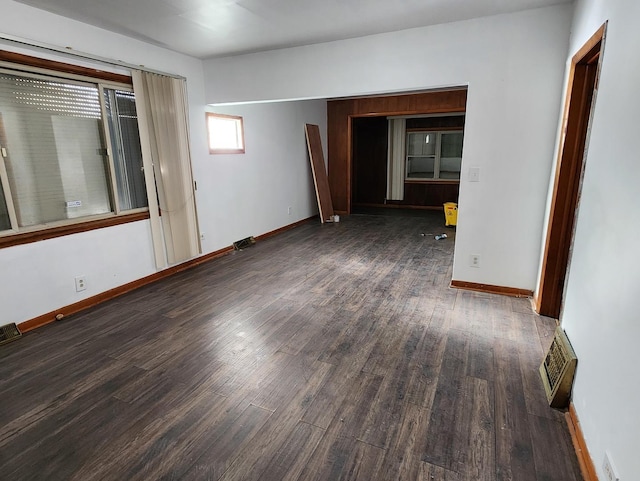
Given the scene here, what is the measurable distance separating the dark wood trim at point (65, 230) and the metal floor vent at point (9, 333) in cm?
64

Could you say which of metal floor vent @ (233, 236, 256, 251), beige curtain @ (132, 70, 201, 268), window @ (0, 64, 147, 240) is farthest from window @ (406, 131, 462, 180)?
window @ (0, 64, 147, 240)

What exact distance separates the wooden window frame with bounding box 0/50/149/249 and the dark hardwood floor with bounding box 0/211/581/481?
0.78 m

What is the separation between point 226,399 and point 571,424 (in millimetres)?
1875

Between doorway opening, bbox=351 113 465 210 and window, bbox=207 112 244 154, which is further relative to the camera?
doorway opening, bbox=351 113 465 210

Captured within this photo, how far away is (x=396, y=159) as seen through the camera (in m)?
8.89

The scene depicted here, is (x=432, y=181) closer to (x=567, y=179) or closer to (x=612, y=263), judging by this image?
(x=567, y=179)

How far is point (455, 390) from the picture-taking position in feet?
6.84

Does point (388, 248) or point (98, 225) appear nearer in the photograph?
point (98, 225)

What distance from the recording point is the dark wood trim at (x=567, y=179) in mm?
2525

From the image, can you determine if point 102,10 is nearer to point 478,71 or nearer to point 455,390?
point 478,71

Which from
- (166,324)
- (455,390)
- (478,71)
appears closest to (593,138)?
(478,71)

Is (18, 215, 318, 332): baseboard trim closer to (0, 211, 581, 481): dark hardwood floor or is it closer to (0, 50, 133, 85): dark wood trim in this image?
(0, 211, 581, 481): dark hardwood floor

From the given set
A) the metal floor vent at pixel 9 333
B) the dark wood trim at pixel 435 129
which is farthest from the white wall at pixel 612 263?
the dark wood trim at pixel 435 129

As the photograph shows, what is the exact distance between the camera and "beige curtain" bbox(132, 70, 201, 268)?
3.70m
